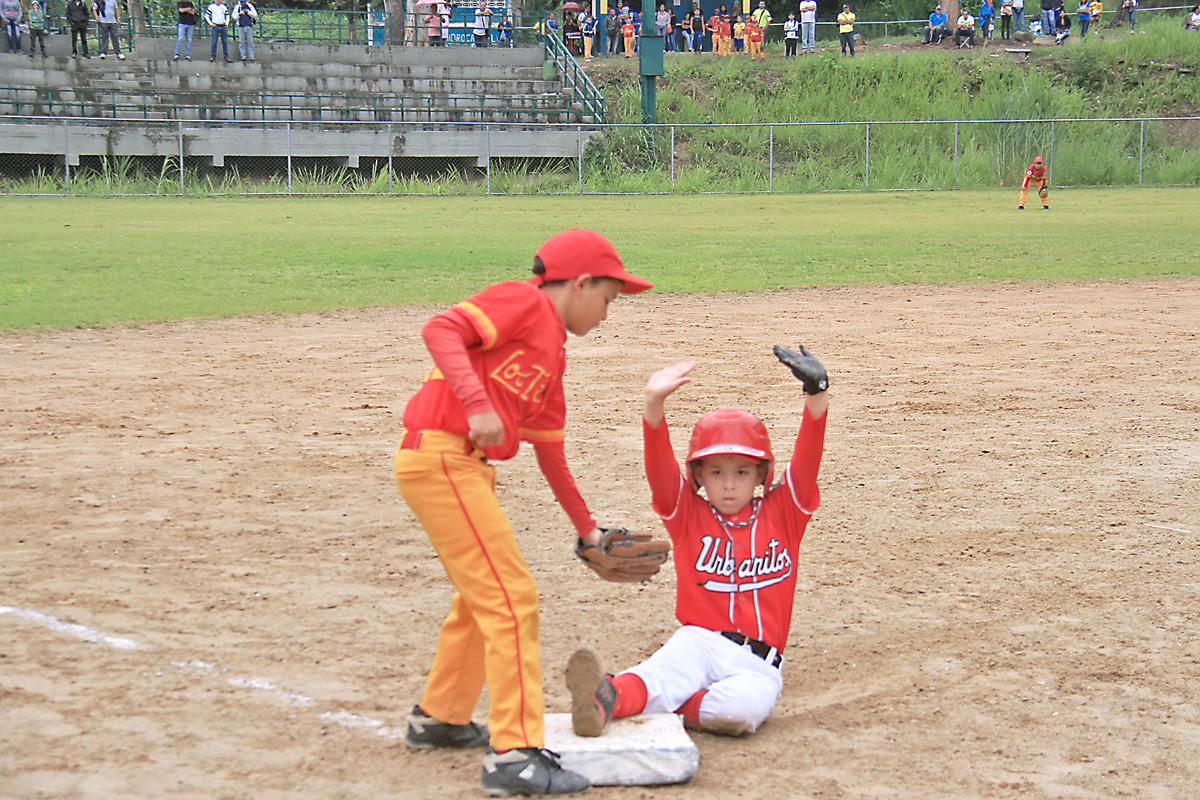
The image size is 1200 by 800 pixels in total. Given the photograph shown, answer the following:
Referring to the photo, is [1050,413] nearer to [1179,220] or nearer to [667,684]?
[667,684]

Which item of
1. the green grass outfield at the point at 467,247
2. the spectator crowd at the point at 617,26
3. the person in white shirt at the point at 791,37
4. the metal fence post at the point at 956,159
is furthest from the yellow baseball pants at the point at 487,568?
the person in white shirt at the point at 791,37

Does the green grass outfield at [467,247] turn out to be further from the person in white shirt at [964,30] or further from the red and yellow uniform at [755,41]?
the person in white shirt at [964,30]

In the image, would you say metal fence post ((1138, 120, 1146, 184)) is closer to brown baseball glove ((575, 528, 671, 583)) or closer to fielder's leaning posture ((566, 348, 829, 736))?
fielder's leaning posture ((566, 348, 829, 736))

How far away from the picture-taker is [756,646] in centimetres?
376

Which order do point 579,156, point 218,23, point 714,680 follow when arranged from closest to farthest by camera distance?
1. point 714,680
2. point 579,156
3. point 218,23

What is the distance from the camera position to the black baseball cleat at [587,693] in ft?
10.7

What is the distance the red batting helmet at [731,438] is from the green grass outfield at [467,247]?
903cm

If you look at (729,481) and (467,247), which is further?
(467,247)

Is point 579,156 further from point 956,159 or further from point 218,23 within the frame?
point 218,23

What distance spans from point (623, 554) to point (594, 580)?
60.8 inches

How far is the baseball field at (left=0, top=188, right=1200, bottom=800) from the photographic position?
340 cm

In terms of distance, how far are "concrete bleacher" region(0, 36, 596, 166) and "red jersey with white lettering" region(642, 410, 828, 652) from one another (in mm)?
27460

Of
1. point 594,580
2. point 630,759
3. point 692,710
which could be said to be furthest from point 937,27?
point 630,759

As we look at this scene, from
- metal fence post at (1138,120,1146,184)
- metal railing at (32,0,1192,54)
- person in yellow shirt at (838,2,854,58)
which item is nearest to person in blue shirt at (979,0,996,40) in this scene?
person in yellow shirt at (838,2,854,58)
